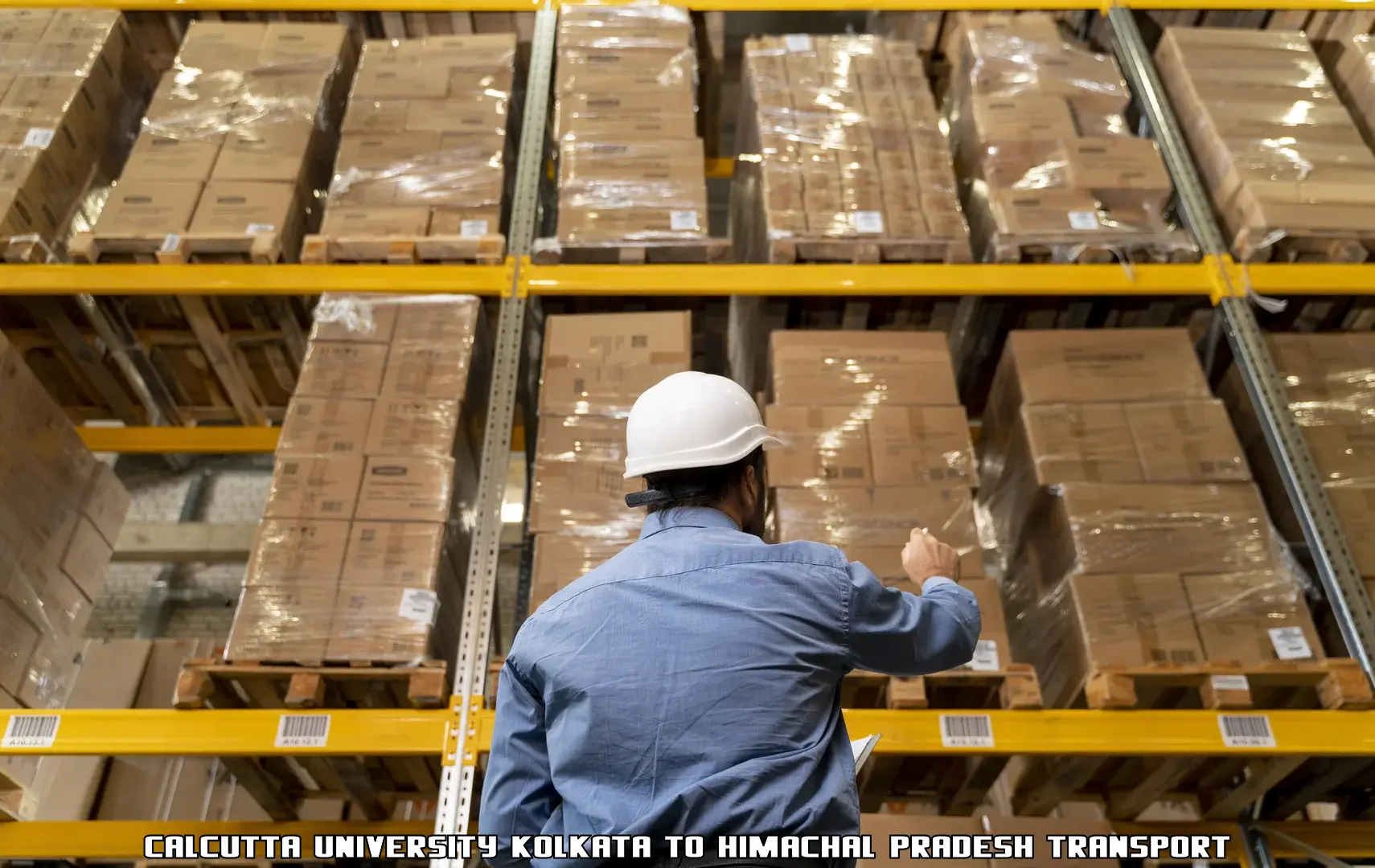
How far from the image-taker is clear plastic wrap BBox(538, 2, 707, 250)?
3564 mm

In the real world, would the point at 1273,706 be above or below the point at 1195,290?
below

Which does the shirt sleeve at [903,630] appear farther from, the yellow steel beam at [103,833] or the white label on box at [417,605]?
the yellow steel beam at [103,833]

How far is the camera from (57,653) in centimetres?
320

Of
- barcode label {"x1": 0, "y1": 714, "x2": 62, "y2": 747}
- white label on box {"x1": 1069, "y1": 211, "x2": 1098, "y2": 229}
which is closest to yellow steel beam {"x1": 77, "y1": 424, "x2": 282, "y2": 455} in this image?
barcode label {"x1": 0, "y1": 714, "x2": 62, "y2": 747}

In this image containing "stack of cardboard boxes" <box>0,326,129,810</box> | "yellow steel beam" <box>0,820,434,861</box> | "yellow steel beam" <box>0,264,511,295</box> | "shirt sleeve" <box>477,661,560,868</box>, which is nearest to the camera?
"shirt sleeve" <box>477,661,560,868</box>

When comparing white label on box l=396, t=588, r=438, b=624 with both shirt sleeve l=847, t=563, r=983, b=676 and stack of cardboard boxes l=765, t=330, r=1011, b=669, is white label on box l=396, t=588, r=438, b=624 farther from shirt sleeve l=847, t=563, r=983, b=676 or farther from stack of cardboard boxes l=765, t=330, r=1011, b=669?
shirt sleeve l=847, t=563, r=983, b=676

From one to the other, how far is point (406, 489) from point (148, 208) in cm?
160

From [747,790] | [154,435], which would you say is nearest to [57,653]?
[154,435]

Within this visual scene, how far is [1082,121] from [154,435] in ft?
13.1

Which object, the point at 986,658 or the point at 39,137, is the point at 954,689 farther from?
the point at 39,137

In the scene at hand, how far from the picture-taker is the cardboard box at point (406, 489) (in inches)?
116

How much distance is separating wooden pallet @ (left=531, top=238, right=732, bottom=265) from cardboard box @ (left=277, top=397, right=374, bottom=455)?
85 centimetres

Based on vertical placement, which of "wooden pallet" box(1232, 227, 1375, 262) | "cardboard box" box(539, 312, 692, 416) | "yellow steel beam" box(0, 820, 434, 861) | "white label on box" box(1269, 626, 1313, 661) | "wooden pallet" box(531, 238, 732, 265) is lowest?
"yellow steel beam" box(0, 820, 434, 861)

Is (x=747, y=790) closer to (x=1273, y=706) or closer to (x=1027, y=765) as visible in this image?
(x=1027, y=765)
